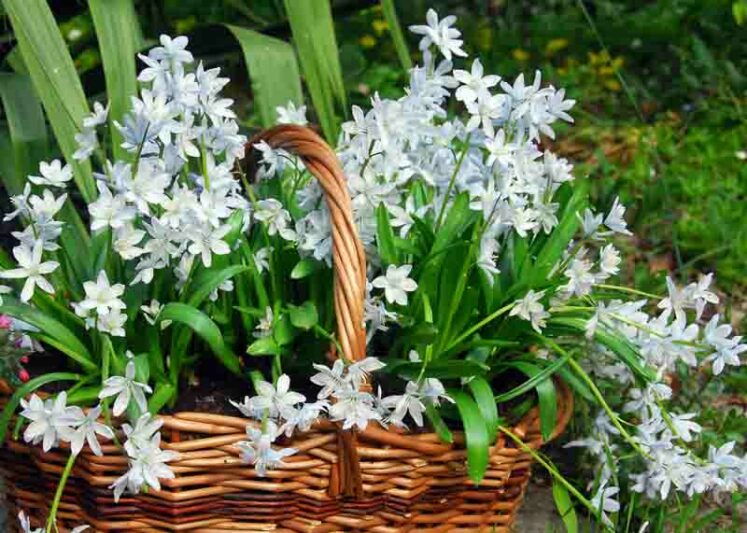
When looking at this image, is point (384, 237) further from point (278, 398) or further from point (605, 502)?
point (605, 502)

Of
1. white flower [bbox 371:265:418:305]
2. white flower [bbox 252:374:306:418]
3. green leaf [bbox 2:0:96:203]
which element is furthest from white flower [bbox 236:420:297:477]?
green leaf [bbox 2:0:96:203]

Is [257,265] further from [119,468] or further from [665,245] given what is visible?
[665,245]

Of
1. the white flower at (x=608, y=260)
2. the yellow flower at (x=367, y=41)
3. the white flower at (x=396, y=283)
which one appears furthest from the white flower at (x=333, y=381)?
the yellow flower at (x=367, y=41)

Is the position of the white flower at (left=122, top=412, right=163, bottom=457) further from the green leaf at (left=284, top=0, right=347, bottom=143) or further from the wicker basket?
the green leaf at (left=284, top=0, right=347, bottom=143)

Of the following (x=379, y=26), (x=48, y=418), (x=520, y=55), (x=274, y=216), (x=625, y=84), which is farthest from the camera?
(x=379, y=26)

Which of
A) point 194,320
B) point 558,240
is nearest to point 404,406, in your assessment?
point 194,320

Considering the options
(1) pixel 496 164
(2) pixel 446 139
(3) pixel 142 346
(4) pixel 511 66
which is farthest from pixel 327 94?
(4) pixel 511 66
